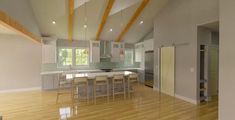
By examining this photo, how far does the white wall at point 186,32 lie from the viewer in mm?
4117

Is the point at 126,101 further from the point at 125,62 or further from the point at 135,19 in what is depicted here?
the point at 125,62

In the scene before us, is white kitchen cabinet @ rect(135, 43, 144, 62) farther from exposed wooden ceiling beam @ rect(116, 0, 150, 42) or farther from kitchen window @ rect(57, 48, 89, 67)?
kitchen window @ rect(57, 48, 89, 67)

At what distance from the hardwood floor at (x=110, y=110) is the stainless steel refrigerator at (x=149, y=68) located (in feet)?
6.51

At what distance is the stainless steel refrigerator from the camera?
6.58m

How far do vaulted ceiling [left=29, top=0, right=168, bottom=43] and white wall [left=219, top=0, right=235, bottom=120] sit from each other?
10.4 feet

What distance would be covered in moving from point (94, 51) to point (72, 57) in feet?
4.13

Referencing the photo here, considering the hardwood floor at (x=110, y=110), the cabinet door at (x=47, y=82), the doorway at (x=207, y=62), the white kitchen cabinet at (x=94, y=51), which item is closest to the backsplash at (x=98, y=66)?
the white kitchen cabinet at (x=94, y=51)

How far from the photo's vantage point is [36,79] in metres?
6.25

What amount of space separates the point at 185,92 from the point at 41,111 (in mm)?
4617

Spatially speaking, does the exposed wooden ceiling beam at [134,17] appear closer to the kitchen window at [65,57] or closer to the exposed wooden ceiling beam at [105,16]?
Result: the exposed wooden ceiling beam at [105,16]

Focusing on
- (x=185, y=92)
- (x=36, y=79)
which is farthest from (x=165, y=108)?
(x=36, y=79)

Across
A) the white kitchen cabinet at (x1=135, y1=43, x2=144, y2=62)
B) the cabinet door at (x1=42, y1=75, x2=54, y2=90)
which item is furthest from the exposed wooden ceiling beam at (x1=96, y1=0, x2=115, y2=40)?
the cabinet door at (x1=42, y1=75, x2=54, y2=90)

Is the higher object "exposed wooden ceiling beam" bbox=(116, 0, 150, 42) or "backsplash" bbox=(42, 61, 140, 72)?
"exposed wooden ceiling beam" bbox=(116, 0, 150, 42)

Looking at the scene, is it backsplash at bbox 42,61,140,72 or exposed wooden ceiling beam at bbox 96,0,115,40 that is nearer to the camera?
exposed wooden ceiling beam at bbox 96,0,115,40
